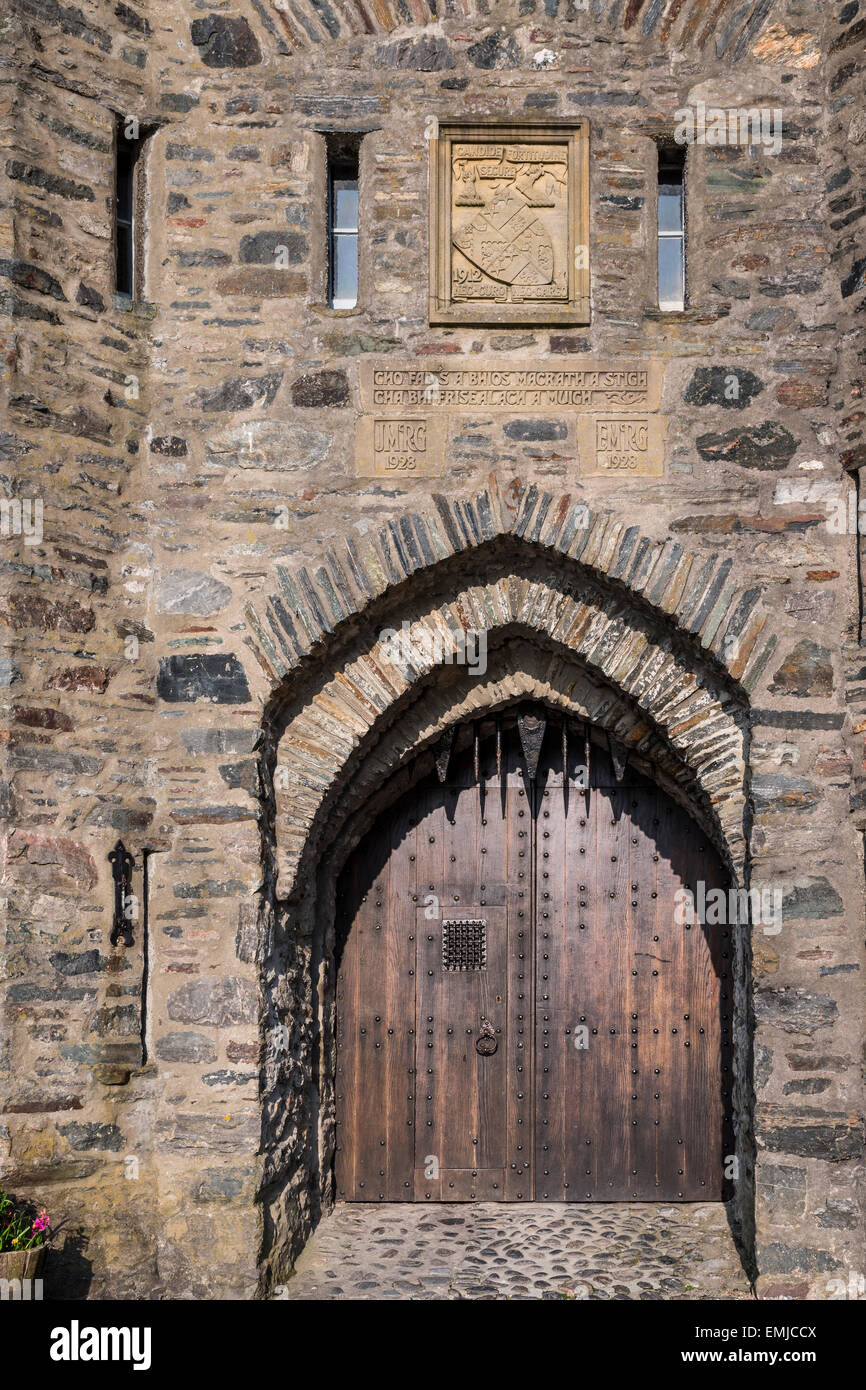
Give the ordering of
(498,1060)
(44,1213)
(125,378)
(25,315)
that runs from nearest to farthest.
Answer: (44,1213) < (25,315) < (125,378) < (498,1060)

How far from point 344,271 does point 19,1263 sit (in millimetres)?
3899

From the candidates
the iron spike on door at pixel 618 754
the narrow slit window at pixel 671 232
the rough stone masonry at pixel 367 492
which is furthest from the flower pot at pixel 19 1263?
the narrow slit window at pixel 671 232

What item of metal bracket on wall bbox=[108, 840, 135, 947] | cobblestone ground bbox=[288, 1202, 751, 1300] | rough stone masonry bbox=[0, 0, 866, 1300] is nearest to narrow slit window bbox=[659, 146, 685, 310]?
rough stone masonry bbox=[0, 0, 866, 1300]

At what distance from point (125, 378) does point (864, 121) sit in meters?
3.03

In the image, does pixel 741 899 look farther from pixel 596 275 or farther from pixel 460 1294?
pixel 596 275

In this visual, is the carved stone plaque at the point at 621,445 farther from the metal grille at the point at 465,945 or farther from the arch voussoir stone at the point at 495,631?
the metal grille at the point at 465,945

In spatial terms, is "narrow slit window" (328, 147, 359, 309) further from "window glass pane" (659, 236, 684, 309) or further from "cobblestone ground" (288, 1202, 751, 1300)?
"cobblestone ground" (288, 1202, 751, 1300)

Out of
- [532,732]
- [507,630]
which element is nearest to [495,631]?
A: [507,630]

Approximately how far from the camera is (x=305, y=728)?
4.92 meters

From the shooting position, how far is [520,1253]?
4.90 m

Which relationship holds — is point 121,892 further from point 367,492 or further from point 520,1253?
point 520,1253

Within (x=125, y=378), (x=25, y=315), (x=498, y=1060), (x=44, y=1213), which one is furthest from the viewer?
(x=498, y=1060)

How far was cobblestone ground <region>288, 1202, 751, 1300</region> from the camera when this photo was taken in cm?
460

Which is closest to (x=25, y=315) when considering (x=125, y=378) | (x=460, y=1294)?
(x=125, y=378)
